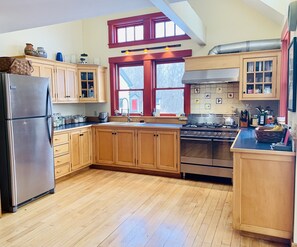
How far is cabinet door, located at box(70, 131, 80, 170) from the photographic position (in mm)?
4434

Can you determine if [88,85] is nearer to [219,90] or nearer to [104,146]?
[104,146]

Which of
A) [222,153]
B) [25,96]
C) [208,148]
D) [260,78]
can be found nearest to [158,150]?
[208,148]

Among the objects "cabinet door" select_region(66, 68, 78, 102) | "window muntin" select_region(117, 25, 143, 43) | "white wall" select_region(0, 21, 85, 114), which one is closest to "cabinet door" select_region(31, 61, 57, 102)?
"cabinet door" select_region(66, 68, 78, 102)

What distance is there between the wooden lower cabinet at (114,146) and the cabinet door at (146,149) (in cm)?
12

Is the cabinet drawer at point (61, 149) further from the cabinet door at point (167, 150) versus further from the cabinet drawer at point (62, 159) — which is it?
the cabinet door at point (167, 150)

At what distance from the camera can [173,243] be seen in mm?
2385

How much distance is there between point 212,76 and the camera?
4.14 metres

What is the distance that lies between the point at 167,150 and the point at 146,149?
40cm

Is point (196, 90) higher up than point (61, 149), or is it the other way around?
point (196, 90)

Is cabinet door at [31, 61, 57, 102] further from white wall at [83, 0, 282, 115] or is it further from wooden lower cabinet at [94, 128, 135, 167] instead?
white wall at [83, 0, 282, 115]

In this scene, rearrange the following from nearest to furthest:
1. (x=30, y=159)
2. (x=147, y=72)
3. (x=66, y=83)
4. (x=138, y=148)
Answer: (x=30, y=159), (x=138, y=148), (x=66, y=83), (x=147, y=72)

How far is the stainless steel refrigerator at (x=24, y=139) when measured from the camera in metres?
3.04

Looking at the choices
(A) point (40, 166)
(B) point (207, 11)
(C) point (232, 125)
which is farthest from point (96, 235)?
(B) point (207, 11)

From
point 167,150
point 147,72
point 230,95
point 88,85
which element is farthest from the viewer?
point 88,85
